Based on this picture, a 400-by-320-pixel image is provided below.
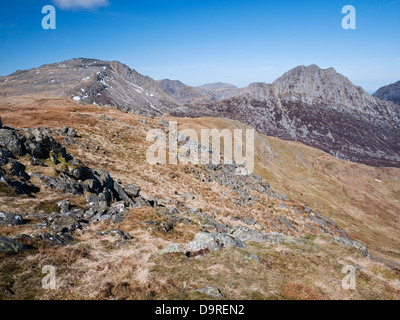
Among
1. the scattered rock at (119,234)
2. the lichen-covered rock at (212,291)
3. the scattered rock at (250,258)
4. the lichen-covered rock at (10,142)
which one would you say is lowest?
the scattered rock at (250,258)

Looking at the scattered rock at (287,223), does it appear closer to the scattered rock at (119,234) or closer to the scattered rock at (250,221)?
the scattered rock at (250,221)

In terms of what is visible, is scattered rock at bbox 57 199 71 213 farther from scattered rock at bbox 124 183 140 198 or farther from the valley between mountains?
scattered rock at bbox 124 183 140 198

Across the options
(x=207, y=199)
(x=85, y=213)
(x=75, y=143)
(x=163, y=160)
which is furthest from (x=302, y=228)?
(x=75, y=143)

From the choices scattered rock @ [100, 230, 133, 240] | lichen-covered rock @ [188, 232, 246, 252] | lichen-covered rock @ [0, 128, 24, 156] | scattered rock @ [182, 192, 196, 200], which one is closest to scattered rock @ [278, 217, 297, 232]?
scattered rock @ [182, 192, 196, 200]

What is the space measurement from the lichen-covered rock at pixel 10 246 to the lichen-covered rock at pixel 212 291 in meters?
10.4

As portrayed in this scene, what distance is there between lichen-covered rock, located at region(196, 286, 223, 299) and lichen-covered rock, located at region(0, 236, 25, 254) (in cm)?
1041

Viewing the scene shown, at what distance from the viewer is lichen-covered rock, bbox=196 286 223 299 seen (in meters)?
11.6

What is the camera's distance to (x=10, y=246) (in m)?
12.4

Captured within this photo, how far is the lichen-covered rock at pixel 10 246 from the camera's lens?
12063 mm

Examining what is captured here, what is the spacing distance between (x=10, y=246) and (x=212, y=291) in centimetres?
1152

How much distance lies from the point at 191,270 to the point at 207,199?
2718cm

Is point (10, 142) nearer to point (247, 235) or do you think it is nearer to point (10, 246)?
point (10, 246)

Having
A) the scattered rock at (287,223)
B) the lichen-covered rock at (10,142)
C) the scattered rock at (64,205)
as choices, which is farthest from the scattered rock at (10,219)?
the scattered rock at (287,223)

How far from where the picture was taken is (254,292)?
1235 centimetres
